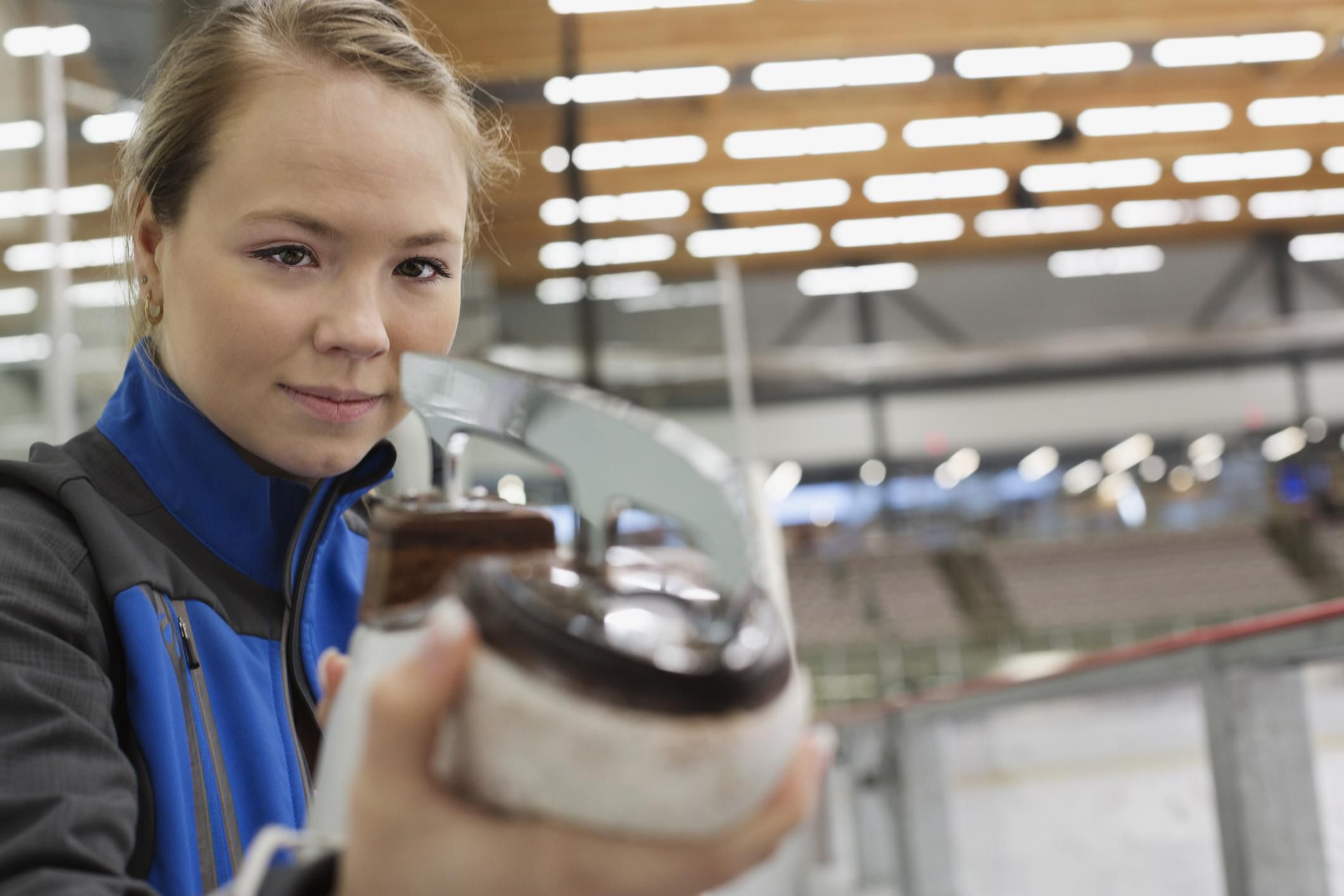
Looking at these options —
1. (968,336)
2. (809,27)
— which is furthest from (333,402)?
(968,336)

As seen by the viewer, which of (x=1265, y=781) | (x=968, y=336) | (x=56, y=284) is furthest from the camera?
(x=968, y=336)

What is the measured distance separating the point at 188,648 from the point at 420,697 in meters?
0.36

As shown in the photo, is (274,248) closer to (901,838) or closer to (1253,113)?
(901,838)

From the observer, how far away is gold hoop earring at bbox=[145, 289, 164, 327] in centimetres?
80

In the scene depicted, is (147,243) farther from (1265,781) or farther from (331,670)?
(1265,781)

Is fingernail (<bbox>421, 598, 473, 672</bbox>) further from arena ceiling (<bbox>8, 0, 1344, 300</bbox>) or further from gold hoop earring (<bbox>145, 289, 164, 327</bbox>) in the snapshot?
arena ceiling (<bbox>8, 0, 1344, 300</bbox>)

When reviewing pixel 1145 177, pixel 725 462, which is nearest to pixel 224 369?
pixel 725 462

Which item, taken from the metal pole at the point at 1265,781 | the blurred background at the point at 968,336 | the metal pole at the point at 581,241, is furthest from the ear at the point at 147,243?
the metal pole at the point at 581,241

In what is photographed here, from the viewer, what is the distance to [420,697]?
361mm

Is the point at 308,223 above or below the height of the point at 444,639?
above

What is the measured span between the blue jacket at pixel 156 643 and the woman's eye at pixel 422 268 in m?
0.12

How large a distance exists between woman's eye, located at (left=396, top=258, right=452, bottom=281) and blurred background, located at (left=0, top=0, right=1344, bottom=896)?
0.14 m

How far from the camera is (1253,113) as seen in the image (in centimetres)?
1060

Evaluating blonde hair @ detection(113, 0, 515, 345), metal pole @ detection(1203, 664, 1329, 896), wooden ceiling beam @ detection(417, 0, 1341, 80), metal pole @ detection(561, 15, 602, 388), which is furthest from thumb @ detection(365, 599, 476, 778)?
wooden ceiling beam @ detection(417, 0, 1341, 80)
